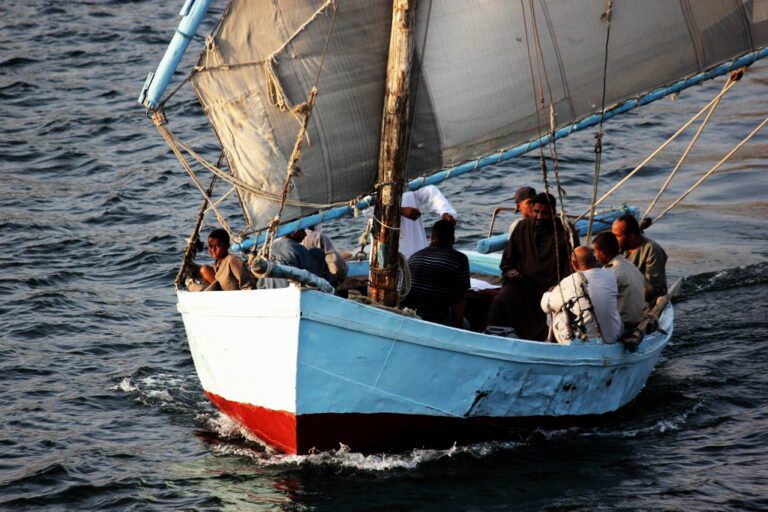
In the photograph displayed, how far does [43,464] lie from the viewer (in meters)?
11.5

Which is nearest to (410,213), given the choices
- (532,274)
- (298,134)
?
(532,274)

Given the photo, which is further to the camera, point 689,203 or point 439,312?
point 689,203

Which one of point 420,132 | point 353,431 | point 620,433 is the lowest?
point 620,433

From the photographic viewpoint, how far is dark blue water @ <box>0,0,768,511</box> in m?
10.6

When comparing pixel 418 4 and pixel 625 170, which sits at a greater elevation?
pixel 418 4

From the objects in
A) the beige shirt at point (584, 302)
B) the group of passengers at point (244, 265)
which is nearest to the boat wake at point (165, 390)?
the group of passengers at point (244, 265)

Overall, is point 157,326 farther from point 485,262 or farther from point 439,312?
point 439,312

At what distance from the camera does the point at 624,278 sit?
11.9 metres

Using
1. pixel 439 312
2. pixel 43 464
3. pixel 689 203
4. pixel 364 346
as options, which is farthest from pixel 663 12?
pixel 689 203

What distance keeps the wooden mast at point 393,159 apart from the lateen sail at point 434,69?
28cm

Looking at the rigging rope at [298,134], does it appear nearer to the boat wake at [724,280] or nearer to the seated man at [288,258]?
the seated man at [288,258]

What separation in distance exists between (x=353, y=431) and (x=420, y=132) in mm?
3117

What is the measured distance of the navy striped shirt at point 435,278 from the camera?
11.4m

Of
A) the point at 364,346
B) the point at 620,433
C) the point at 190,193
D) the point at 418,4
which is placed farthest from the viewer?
the point at 190,193
